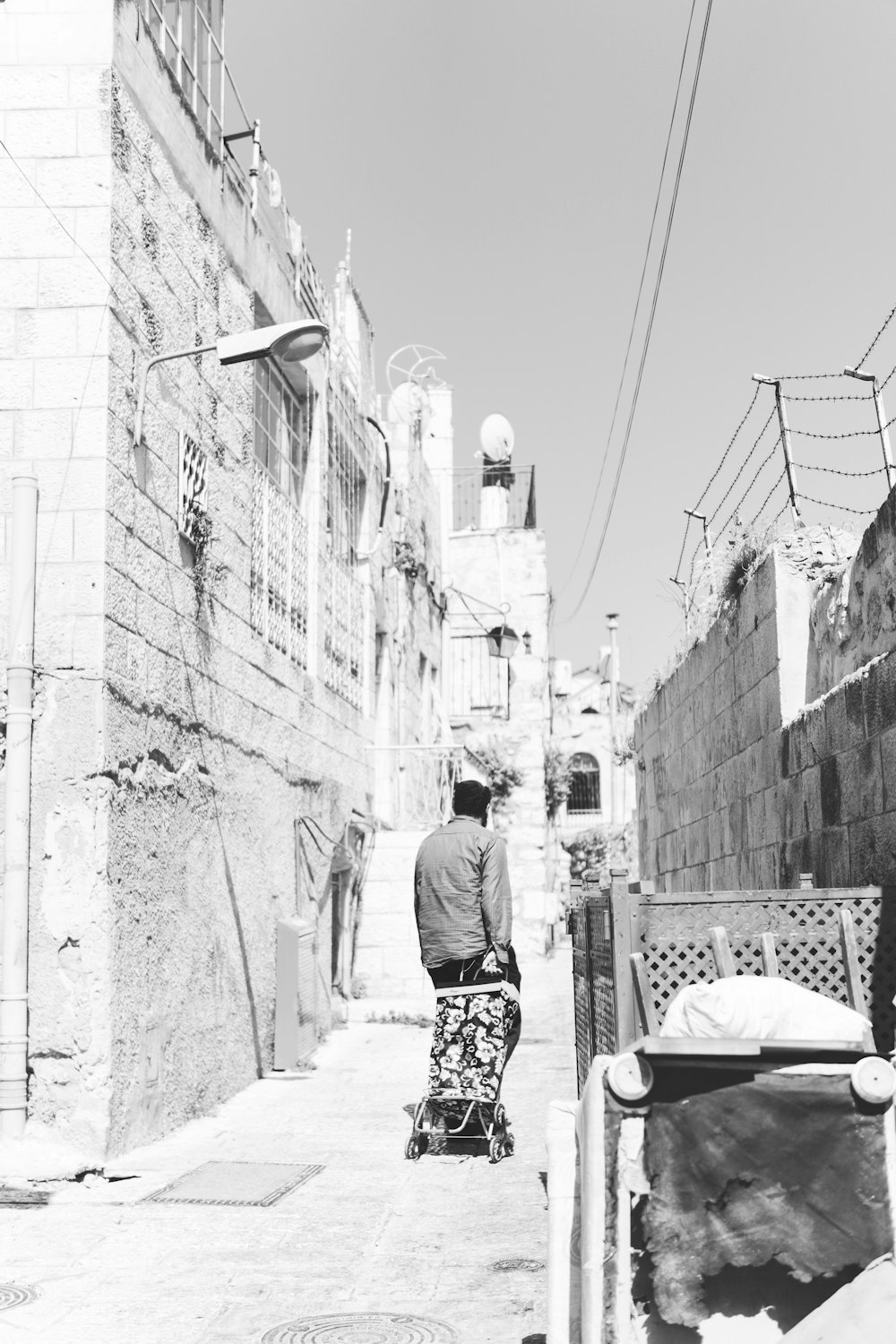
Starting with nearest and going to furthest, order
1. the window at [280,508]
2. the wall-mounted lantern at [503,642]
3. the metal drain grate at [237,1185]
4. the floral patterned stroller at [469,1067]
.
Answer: the metal drain grate at [237,1185]
the floral patterned stroller at [469,1067]
the window at [280,508]
the wall-mounted lantern at [503,642]

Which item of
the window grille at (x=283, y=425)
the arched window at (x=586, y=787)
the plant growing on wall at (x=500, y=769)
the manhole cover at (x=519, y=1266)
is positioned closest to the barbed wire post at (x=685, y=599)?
the window grille at (x=283, y=425)

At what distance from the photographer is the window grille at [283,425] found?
32.9 feet

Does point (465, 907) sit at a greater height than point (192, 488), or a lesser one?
lesser

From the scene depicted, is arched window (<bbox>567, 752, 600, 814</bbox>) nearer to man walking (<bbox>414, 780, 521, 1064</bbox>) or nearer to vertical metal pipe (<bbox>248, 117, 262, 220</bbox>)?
vertical metal pipe (<bbox>248, 117, 262, 220</bbox>)

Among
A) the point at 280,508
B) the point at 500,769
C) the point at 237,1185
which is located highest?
the point at 280,508

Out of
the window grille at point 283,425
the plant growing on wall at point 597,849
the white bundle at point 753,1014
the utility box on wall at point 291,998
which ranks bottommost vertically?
the utility box on wall at point 291,998

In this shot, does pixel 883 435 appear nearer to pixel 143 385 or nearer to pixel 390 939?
pixel 143 385

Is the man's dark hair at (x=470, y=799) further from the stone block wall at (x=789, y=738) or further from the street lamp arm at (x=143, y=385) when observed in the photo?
the street lamp arm at (x=143, y=385)

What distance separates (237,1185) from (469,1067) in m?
1.14

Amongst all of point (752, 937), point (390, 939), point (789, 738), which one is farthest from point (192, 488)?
point (390, 939)

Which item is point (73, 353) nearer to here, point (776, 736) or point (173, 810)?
point (173, 810)

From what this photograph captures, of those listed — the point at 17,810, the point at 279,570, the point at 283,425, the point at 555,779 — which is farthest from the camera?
the point at 555,779

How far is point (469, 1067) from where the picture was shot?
611 cm

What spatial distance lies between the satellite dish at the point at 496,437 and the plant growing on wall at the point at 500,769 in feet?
27.9
